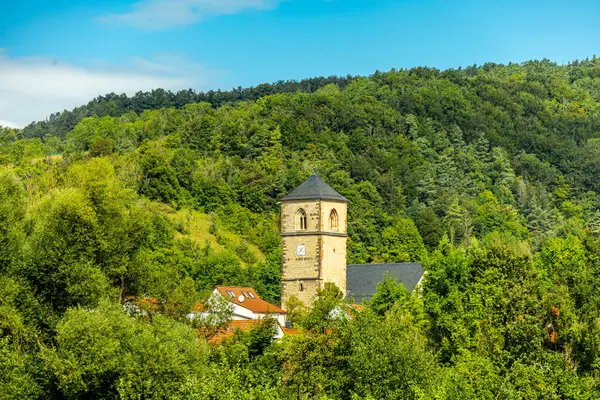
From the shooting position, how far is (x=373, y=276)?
8206 cm

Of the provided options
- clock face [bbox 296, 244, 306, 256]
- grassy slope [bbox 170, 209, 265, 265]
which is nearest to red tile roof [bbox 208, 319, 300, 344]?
clock face [bbox 296, 244, 306, 256]

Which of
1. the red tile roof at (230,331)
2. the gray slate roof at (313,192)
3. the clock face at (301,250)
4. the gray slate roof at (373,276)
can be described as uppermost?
the gray slate roof at (313,192)

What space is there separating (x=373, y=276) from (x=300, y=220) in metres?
13.8

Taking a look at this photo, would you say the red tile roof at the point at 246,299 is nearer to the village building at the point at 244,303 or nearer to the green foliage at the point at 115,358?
the village building at the point at 244,303

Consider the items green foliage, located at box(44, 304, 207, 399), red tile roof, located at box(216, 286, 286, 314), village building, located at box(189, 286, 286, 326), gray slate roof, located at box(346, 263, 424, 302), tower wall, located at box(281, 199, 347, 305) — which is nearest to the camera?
green foliage, located at box(44, 304, 207, 399)

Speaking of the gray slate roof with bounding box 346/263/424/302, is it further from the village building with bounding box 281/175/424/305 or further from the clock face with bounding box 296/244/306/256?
the clock face with bounding box 296/244/306/256

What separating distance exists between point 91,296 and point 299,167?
8198 centimetres

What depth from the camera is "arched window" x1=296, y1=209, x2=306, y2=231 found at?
6994cm

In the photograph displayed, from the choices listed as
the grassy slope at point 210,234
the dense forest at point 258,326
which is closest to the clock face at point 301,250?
the dense forest at point 258,326

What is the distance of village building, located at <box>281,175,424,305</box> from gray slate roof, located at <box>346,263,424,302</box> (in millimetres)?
10137

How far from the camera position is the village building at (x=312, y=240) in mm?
68375

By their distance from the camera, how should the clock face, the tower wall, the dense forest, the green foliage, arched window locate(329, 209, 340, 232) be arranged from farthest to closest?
1. arched window locate(329, 209, 340, 232)
2. the clock face
3. the tower wall
4. the dense forest
5. the green foliage

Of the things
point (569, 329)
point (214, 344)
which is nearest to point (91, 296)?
point (214, 344)

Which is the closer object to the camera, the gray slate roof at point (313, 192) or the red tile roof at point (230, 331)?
the red tile roof at point (230, 331)
